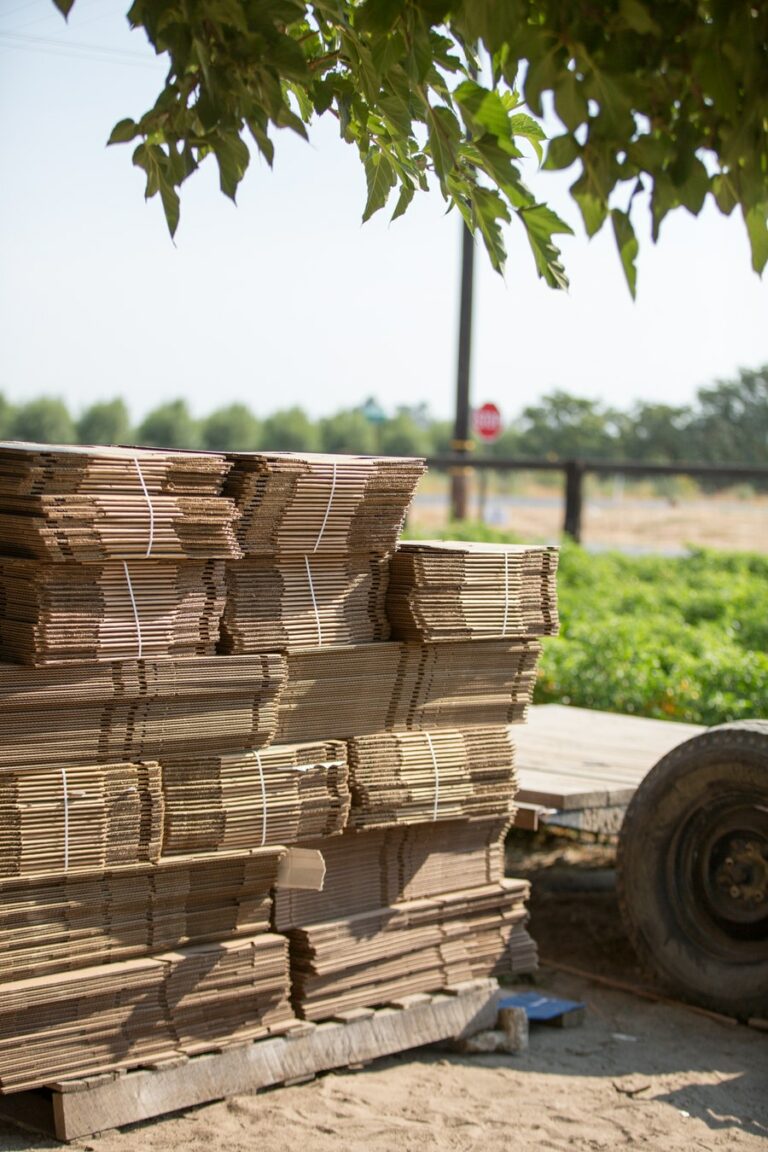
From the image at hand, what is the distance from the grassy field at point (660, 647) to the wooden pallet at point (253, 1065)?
3631 millimetres

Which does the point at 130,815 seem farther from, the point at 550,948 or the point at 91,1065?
the point at 550,948

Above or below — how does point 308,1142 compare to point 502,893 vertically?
below

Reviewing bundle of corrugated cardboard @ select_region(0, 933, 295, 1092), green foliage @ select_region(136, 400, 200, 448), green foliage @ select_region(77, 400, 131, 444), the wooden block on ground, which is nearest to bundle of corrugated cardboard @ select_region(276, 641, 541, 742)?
bundle of corrugated cardboard @ select_region(0, 933, 295, 1092)

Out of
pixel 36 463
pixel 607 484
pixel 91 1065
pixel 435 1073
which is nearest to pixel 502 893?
pixel 435 1073

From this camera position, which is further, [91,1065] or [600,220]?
[91,1065]

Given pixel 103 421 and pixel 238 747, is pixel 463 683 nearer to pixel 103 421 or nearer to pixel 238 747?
pixel 238 747

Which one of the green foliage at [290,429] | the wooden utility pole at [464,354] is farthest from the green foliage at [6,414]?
the wooden utility pole at [464,354]

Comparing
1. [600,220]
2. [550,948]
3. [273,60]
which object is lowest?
[550,948]

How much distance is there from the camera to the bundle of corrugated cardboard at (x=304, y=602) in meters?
4.89

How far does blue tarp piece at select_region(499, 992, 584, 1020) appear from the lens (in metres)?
5.88

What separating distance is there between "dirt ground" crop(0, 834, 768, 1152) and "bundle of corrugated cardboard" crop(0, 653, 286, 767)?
3.77 feet

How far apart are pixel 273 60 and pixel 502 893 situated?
335 centimetres

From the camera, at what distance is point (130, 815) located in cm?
459

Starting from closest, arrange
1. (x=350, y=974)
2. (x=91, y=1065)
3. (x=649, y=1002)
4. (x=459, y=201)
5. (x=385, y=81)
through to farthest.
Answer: (x=385, y=81) → (x=459, y=201) → (x=91, y=1065) → (x=350, y=974) → (x=649, y=1002)
